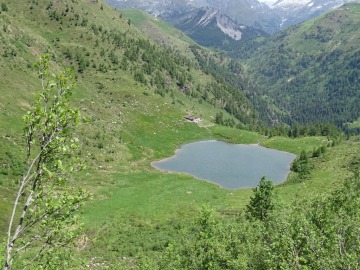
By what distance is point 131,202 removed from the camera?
74.4 meters

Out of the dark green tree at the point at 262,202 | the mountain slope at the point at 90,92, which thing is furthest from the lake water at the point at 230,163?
the dark green tree at the point at 262,202

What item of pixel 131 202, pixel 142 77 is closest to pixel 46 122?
pixel 131 202

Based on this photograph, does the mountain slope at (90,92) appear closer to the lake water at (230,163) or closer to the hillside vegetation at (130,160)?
the hillside vegetation at (130,160)

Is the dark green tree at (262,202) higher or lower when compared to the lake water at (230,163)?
lower

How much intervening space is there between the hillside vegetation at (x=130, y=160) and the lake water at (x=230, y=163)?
511cm

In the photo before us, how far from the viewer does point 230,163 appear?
387ft

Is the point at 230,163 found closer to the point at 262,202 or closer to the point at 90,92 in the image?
the point at 262,202

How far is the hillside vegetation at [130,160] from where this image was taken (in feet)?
128

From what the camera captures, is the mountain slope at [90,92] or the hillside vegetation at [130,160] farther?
the mountain slope at [90,92]

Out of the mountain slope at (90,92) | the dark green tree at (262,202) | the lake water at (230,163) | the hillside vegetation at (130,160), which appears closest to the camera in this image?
the hillside vegetation at (130,160)

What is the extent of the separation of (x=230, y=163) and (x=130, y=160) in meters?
32.2

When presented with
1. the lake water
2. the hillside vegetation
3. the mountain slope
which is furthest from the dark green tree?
the lake water

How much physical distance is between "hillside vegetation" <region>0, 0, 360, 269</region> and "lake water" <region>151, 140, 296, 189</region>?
5.11 metres

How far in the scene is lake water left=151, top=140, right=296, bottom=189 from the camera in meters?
102
